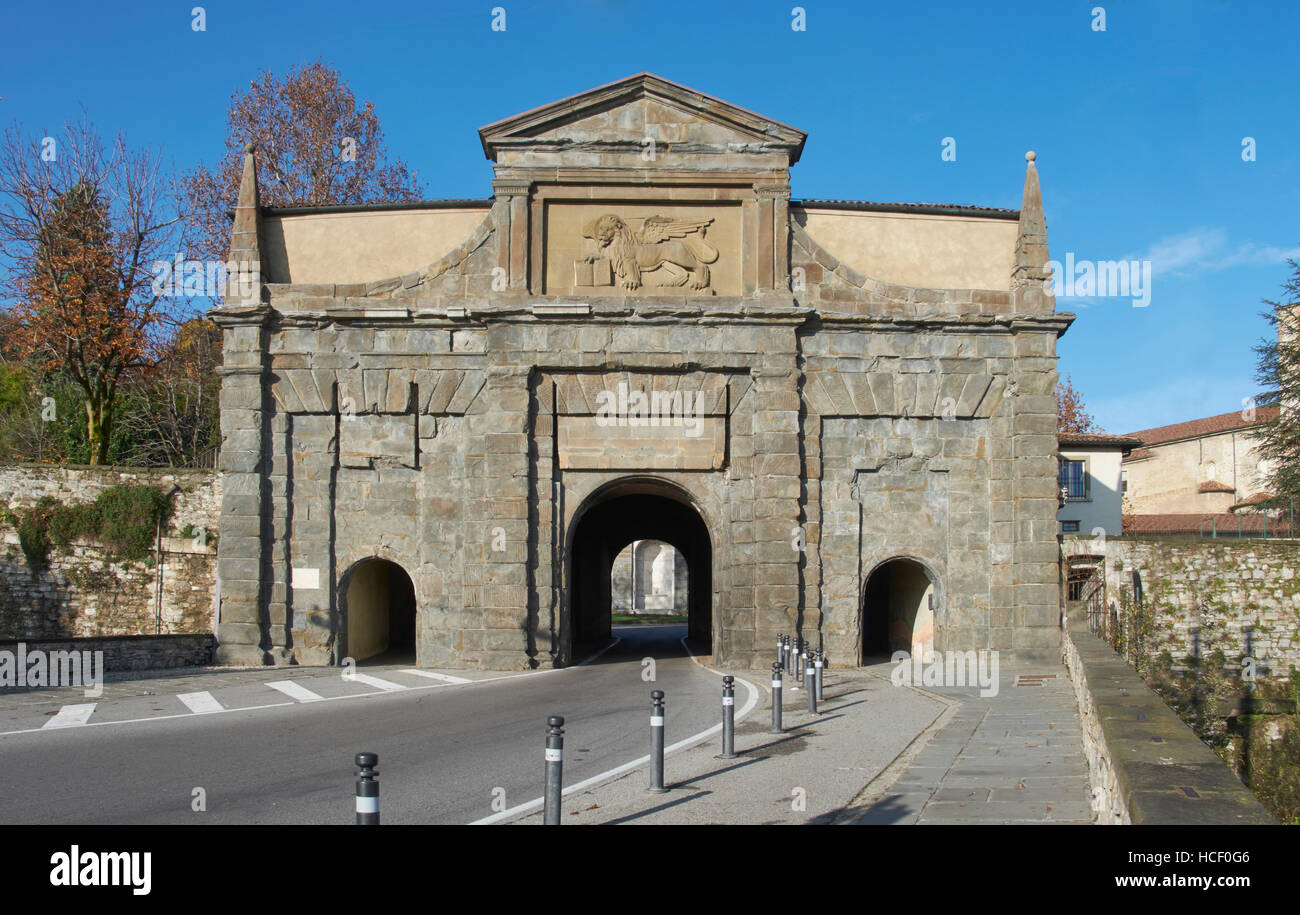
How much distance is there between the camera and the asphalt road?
8.52m

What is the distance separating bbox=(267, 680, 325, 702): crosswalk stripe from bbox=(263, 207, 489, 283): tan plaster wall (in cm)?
815

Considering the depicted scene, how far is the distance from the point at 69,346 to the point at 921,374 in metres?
23.2

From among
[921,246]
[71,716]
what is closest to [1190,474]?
[921,246]

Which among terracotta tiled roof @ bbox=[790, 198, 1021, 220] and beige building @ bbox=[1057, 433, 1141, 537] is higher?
terracotta tiled roof @ bbox=[790, 198, 1021, 220]

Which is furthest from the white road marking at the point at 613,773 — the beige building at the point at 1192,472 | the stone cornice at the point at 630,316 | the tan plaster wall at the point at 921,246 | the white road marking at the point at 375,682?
the beige building at the point at 1192,472

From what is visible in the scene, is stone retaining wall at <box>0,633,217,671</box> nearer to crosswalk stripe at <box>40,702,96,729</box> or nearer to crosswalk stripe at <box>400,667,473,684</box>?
crosswalk stripe at <box>40,702,96,729</box>

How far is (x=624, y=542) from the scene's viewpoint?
3462cm

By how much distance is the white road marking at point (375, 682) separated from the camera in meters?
18.0

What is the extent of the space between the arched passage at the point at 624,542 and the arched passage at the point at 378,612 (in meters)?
5.53

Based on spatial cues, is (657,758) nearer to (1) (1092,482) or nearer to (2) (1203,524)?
(1) (1092,482)

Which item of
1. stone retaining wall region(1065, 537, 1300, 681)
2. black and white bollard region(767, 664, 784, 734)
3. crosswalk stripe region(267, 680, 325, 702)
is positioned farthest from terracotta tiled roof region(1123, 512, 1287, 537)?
crosswalk stripe region(267, 680, 325, 702)

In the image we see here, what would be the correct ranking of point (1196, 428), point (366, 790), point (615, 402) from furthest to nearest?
point (1196, 428) < point (615, 402) < point (366, 790)

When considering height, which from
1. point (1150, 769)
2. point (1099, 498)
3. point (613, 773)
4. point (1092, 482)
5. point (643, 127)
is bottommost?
point (613, 773)
